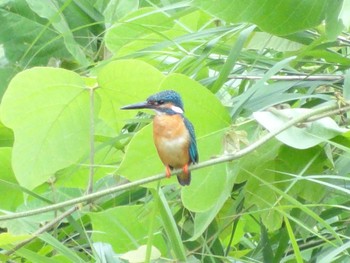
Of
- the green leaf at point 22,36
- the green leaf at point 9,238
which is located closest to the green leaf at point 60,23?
the green leaf at point 22,36

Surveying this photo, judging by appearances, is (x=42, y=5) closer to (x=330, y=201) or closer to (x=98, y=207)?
(x=98, y=207)

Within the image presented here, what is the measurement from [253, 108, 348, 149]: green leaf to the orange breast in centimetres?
18

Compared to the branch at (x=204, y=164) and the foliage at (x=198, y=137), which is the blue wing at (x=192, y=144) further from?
the branch at (x=204, y=164)

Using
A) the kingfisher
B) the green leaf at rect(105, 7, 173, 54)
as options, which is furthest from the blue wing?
the green leaf at rect(105, 7, 173, 54)

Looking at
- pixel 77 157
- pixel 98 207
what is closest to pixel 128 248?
pixel 98 207

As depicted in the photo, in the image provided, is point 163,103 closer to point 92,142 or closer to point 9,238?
point 92,142

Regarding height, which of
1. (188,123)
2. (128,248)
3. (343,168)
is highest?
(188,123)

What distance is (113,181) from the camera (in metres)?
2.00

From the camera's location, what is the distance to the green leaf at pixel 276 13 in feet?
4.91

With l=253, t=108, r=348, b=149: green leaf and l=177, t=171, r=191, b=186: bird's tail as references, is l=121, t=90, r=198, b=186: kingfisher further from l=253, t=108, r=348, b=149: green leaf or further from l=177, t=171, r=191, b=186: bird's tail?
l=253, t=108, r=348, b=149: green leaf

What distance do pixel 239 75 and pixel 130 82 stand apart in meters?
0.32

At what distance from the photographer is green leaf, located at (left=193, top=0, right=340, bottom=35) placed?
4.91 ft

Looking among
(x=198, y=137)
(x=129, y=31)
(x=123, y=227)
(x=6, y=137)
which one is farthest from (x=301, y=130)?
(x=6, y=137)

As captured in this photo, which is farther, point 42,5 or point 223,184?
point 42,5
